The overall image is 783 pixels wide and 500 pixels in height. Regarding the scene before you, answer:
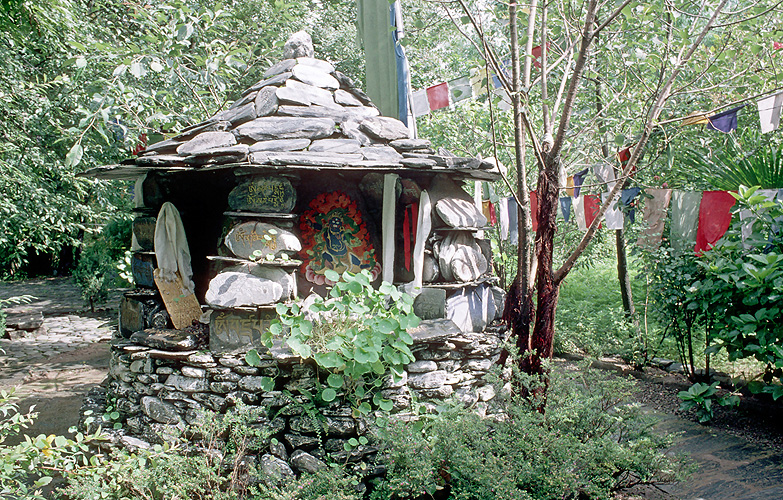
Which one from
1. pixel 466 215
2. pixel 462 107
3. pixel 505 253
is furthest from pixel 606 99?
pixel 466 215

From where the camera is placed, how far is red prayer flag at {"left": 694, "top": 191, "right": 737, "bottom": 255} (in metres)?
5.70

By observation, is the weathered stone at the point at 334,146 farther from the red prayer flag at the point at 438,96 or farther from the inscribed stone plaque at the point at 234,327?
the red prayer flag at the point at 438,96

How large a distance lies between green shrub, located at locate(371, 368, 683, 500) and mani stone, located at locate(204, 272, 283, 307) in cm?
136

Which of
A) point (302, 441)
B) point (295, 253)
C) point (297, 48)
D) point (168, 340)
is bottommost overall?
point (302, 441)

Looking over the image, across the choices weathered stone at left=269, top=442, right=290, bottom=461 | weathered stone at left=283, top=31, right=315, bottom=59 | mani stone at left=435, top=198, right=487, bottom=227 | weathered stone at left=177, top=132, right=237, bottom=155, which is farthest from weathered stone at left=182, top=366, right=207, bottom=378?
weathered stone at left=283, top=31, right=315, bottom=59

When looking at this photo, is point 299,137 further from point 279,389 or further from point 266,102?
point 279,389

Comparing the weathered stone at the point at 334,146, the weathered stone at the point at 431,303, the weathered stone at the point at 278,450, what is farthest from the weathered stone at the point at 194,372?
the weathered stone at the point at 334,146

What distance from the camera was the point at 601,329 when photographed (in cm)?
768

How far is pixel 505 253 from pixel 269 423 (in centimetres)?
577

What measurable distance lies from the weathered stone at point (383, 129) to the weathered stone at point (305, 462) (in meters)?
2.59

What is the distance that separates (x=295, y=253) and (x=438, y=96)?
3.27 meters

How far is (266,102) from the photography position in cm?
477

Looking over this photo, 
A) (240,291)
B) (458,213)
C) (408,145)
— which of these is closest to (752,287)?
(458,213)

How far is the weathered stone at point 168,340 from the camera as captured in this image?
4.10 m
